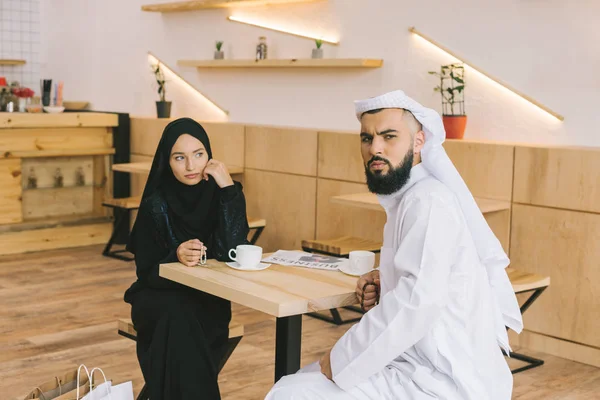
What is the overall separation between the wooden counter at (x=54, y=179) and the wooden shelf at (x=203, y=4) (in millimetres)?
975

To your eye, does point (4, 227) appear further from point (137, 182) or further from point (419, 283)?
point (419, 283)

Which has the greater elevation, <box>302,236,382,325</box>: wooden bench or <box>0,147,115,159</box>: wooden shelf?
<box>0,147,115,159</box>: wooden shelf

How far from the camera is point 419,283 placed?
6.61ft

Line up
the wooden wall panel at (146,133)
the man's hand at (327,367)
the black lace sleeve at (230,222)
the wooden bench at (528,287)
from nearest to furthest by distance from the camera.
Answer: the man's hand at (327,367) → the black lace sleeve at (230,222) → the wooden bench at (528,287) → the wooden wall panel at (146,133)

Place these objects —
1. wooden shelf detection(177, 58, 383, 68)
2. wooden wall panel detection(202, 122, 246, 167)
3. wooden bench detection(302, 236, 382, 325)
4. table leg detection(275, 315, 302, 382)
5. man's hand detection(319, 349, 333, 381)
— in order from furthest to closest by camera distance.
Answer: wooden wall panel detection(202, 122, 246, 167) < wooden shelf detection(177, 58, 383, 68) < wooden bench detection(302, 236, 382, 325) < table leg detection(275, 315, 302, 382) < man's hand detection(319, 349, 333, 381)

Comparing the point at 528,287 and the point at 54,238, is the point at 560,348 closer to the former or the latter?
the point at 528,287

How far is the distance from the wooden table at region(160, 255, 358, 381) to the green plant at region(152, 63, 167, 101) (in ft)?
14.1

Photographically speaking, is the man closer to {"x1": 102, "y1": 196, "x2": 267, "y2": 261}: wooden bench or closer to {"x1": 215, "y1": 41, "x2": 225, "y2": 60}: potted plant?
{"x1": 102, "y1": 196, "x2": 267, "y2": 261}: wooden bench

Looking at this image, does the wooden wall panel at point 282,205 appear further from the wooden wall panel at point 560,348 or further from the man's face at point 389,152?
the man's face at point 389,152

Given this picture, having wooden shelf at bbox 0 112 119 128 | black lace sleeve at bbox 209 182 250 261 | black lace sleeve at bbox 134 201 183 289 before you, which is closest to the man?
black lace sleeve at bbox 209 182 250 261

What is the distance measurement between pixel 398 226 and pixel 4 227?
4977 millimetres

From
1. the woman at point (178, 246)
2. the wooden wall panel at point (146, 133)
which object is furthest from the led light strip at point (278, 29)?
the woman at point (178, 246)

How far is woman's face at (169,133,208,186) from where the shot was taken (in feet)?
9.96

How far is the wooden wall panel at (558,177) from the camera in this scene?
13.3ft
